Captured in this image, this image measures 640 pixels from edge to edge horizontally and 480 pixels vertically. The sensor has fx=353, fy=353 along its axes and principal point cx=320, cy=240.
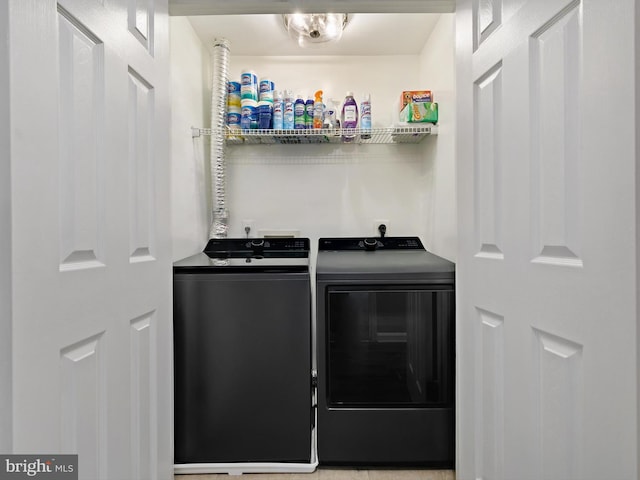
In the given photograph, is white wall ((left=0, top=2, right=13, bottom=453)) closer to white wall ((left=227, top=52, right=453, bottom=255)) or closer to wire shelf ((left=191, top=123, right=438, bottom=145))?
wire shelf ((left=191, top=123, right=438, bottom=145))

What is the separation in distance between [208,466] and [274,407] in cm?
39

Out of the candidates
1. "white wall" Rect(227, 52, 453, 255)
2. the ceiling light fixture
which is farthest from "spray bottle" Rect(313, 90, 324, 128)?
the ceiling light fixture

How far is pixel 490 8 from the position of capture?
112 cm

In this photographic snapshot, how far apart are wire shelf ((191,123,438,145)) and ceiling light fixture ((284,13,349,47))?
1.70 ft

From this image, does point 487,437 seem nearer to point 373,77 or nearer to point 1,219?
point 1,219

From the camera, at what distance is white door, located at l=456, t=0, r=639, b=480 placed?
68 centimetres

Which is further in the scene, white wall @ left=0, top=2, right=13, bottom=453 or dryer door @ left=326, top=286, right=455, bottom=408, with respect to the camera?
dryer door @ left=326, top=286, right=455, bottom=408

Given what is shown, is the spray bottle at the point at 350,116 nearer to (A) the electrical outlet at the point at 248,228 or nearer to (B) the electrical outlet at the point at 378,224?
(B) the electrical outlet at the point at 378,224

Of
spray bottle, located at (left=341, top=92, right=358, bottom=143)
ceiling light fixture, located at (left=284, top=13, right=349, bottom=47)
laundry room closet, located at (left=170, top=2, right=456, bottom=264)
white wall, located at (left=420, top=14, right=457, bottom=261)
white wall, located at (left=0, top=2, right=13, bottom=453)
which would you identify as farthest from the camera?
laundry room closet, located at (left=170, top=2, right=456, bottom=264)

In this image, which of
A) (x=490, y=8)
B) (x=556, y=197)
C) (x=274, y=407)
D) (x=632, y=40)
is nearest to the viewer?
(x=632, y=40)

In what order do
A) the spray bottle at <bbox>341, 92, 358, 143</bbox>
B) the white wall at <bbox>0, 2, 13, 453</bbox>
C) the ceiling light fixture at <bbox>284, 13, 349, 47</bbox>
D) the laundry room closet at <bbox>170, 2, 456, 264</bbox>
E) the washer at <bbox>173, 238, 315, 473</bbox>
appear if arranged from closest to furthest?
the white wall at <bbox>0, 2, 13, 453</bbox> < the washer at <bbox>173, 238, 315, 473</bbox> < the ceiling light fixture at <bbox>284, 13, 349, 47</bbox> < the spray bottle at <bbox>341, 92, 358, 143</bbox> < the laundry room closet at <bbox>170, 2, 456, 264</bbox>

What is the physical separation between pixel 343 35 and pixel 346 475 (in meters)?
2.30

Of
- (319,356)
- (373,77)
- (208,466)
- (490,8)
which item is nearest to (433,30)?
(373,77)

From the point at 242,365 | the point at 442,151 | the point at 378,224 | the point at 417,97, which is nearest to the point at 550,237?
the point at 442,151
